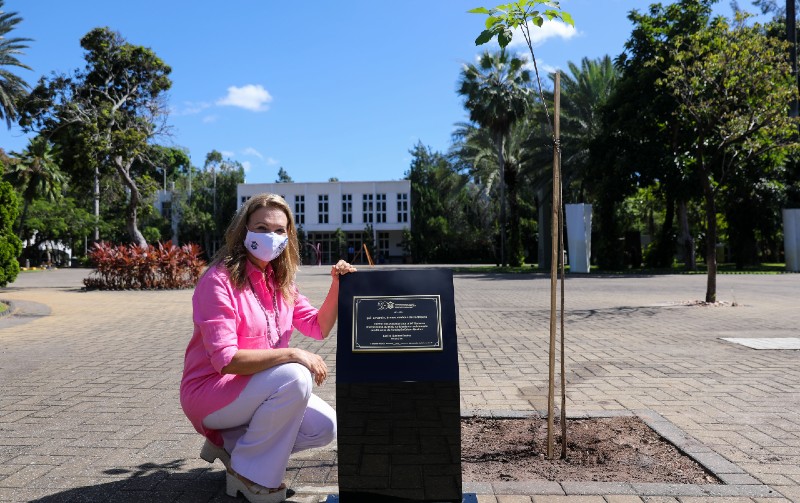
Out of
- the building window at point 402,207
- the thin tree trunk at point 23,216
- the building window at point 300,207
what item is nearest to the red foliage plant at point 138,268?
the thin tree trunk at point 23,216

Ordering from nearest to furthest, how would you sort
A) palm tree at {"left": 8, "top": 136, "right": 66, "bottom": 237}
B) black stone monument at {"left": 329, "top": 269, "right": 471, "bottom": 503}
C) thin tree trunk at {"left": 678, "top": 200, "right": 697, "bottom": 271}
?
1. black stone monument at {"left": 329, "top": 269, "right": 471, "bottom": 503}
2. thin tree trunk at {"left": 678, "top": 200, "right": 697, "bottom": 271}
3. palm tree at {"left": 8, "top": 136, "right": 66, "bottom": 237}

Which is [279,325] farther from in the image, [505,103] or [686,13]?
[505,103]

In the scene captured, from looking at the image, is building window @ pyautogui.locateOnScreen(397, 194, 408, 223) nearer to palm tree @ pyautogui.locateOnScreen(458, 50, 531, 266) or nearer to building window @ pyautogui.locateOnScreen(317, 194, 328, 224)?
building window @ pyautogui.locateOnScreen(317, 194, 328, 224)

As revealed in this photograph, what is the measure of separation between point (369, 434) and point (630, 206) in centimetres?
5068

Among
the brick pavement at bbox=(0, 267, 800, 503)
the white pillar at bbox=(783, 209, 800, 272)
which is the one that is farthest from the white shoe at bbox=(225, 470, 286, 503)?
the white pillar at bbox=(783, 209, 800, 272)

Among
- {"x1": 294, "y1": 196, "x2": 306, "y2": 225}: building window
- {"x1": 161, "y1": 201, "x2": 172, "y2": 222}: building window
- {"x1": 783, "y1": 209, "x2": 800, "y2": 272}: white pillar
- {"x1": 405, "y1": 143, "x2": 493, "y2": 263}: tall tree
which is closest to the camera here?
{"x1": 783, "y1": 209, "x2": 800, "y2": 272}: white pillar

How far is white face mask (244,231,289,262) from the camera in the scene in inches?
130

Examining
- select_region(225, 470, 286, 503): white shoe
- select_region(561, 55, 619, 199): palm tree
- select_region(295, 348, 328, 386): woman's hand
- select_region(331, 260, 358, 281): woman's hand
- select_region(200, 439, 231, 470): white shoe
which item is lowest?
select_region(225, 470, 286, 503): white shoe

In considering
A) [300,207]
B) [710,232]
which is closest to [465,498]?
[710,232]

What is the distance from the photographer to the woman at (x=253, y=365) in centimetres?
304

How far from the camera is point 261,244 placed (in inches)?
130

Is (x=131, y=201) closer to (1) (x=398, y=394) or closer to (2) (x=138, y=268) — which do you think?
(2) (x=138, y=268)

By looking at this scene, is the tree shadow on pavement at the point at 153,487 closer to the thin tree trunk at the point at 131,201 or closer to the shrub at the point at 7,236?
the shrub at the point at 7,236

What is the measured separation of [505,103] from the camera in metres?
36.8
